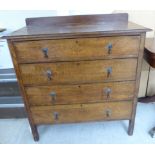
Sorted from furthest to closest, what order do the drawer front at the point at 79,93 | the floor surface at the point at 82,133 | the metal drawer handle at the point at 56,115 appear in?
1. the floor surface at the point at 82,133
2. the metal drawer handle at the point at 56,115
3. the drawer front at the point at 79,93

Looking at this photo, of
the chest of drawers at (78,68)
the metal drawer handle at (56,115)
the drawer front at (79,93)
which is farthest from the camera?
the metal drawer handle at (56,115)

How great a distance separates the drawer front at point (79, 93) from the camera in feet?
4.16

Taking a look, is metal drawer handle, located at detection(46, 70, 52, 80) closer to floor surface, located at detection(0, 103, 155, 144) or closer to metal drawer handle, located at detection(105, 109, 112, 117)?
metal drawer handle, located at detection(105, 109, 112, 117)

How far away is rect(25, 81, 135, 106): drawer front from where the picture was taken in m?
1.27

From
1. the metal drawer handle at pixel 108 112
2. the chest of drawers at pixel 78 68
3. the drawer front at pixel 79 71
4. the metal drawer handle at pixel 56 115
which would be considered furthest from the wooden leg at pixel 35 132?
the metal drawer handle at pixel 108 112

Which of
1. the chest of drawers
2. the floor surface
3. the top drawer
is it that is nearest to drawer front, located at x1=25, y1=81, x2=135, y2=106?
the chest of drawers

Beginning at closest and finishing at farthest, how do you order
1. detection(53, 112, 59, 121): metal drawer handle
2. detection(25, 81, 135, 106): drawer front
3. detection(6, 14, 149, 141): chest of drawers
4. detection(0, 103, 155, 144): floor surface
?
1. detection(6, 14, 149, 141): chest of drawers
2. detection(25, 81, 135, 106): drawer front
3. detection(53, 112, 59, 121): metal drawer handle
4. detection(0, 103, 155, 144): floor surface

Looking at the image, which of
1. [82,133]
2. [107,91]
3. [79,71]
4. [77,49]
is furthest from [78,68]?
[82,133]

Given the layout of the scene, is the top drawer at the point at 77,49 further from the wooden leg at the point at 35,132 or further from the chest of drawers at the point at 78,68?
the wooden leg at the point at 35,132

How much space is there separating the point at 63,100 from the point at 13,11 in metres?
1.01

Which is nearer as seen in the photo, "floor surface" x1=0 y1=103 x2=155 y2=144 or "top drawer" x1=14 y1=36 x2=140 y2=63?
"top drawer" x1=14 y1=36 x2=140 y2=63

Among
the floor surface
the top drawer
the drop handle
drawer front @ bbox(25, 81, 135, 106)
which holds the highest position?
the top drawer

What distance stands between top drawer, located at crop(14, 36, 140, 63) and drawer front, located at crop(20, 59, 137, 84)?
44 millimetres

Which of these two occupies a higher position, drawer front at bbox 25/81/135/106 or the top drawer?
the top drawer
